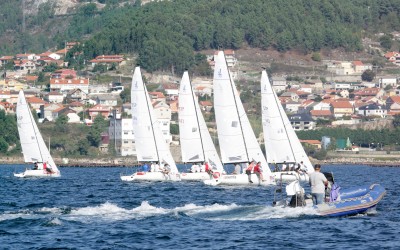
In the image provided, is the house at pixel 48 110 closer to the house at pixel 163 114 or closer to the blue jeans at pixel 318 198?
the house at pixel 163 114

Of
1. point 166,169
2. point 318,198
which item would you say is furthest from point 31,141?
point 318,198

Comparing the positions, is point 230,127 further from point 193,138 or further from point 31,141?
point 31,141

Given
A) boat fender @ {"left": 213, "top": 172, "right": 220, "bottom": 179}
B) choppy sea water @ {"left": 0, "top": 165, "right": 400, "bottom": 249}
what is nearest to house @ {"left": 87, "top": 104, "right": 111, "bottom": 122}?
boat fender @ {"left": 213, "top": 172, "right": 220, "bottom": 179}

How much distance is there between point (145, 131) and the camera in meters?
80.2

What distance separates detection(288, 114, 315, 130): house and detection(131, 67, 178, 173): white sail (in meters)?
105

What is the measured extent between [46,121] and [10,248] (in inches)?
5754

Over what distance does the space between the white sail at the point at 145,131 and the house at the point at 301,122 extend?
A: 10548 centimetres

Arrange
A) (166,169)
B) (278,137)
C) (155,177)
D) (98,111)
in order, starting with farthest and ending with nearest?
(98,111)
(166,169)
(155,177)
(278,137)

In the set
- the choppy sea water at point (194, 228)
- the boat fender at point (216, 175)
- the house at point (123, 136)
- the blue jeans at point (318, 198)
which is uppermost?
the house at point (123, 136)

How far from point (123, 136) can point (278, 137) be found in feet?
288

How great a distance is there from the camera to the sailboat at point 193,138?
7688 cm

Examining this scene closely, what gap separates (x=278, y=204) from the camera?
44.6 m

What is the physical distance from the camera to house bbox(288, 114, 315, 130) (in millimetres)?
185738

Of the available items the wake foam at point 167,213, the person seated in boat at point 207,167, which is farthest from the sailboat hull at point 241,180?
the wake foam at point 167,213
